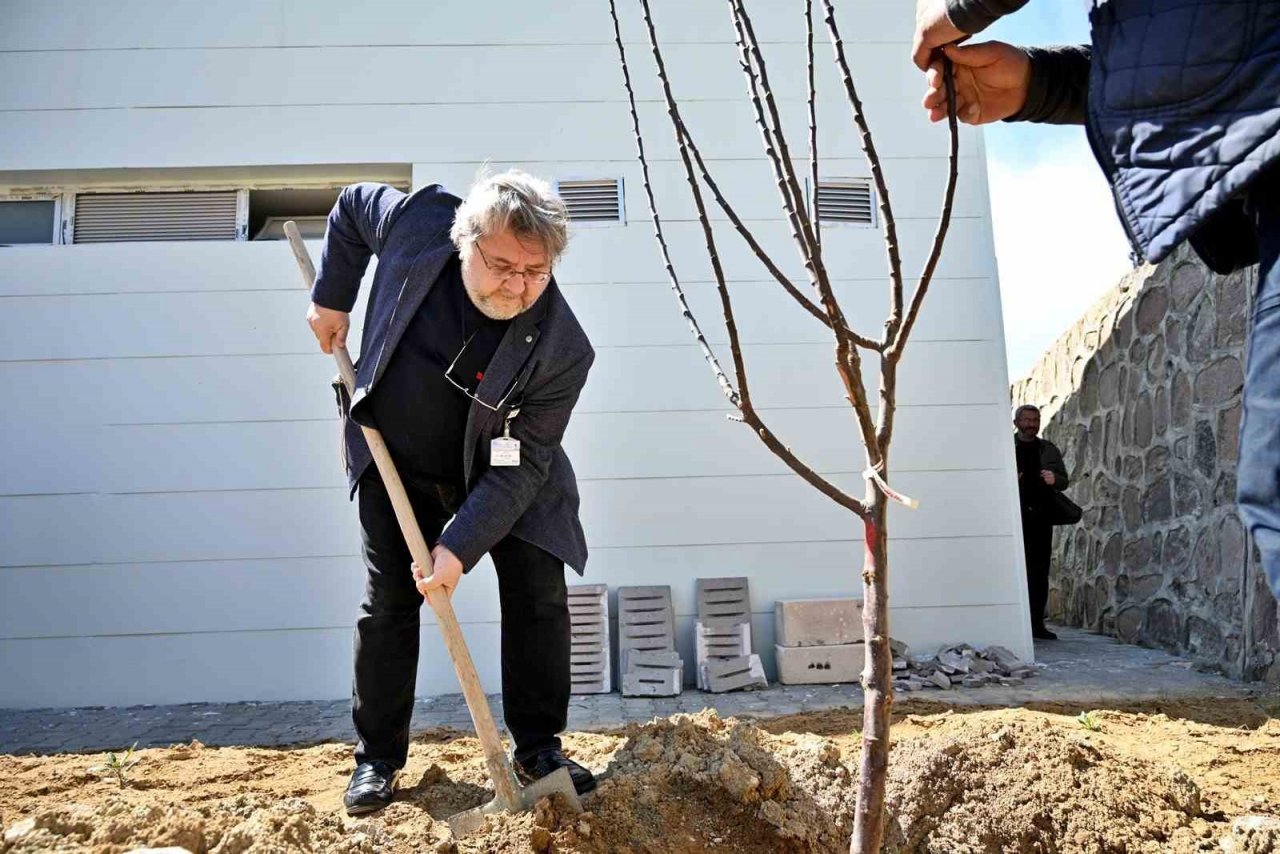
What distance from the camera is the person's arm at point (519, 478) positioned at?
2385 millimetres

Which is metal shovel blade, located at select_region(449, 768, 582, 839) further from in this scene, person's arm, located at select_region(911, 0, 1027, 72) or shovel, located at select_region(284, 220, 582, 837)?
person's arm, located at select_region(911, 0, 1027, 72)

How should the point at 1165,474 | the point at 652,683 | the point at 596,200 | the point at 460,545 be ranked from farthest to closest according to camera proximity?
the point at 1165,474, the point at 596,200, the point at 652,683, the point at 460,545

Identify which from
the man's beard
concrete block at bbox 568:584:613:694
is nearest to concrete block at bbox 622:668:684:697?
concrete block at bbox 568:584:613:694

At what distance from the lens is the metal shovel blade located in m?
2.20

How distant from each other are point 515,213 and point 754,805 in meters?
1.47

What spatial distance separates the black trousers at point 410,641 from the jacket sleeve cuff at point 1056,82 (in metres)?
1.63

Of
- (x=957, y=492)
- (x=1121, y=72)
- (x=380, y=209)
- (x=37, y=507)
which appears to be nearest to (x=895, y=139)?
(x=957, y=492)

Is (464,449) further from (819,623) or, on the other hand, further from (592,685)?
(819,623)

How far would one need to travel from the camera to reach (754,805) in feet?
7.41

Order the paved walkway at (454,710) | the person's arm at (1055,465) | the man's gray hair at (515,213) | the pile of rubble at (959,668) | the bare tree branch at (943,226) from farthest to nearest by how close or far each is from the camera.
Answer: the person's arm at (1055,465) → the pile of rubble at (959,668) → the paved walkway at (454,710) → the man's gray hair at (515,213) → the bare tree branch at (943,226)

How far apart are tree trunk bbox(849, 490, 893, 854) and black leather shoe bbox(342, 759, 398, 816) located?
141 cm

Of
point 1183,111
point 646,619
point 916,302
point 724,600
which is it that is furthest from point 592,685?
point 1183,111

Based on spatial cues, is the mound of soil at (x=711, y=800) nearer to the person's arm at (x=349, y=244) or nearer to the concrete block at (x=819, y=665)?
the person's arm at (x=349, y=244)

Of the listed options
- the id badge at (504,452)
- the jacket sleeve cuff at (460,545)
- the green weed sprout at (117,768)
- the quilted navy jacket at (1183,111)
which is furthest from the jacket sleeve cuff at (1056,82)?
the green weed sprout at (117,768)
